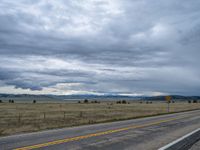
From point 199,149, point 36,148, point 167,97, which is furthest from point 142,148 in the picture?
point 167,97

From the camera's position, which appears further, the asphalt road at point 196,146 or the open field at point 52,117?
the open field at point 52,117

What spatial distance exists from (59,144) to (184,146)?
5.14 meters

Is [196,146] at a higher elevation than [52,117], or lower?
higher

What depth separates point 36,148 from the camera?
A: 8570 mm

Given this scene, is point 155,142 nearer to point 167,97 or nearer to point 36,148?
point 36,148

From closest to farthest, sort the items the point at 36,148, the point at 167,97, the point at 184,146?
the point at 36,148, the point at 184,146, the point at 167,97

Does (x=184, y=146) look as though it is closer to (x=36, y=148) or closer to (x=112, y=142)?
(x=112, y=142)

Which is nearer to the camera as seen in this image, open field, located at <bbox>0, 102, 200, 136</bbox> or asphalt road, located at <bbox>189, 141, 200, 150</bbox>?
asphalt road, located at <bbox>189, 141, 200, 150</bbox>

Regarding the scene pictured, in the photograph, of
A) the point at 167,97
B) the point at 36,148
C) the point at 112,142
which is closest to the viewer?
the point at 36,148

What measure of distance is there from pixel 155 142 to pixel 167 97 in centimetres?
3283

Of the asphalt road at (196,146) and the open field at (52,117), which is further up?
the asphalt road at (196,146)

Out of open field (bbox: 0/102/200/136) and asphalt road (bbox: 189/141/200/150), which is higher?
asphalt road (bbox: 189/141/200/150)

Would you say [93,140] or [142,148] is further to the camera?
[93,140]

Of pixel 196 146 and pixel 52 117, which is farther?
pixel 52 117
